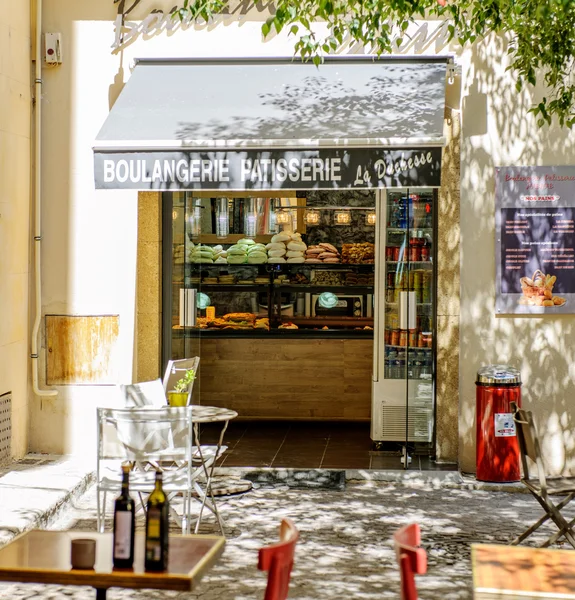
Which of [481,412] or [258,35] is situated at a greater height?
[258,35]

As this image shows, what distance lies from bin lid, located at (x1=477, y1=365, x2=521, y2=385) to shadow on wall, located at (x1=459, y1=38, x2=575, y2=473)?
299 mm

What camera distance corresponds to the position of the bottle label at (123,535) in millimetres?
3846

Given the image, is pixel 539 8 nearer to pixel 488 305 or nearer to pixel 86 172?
pixel 488 305

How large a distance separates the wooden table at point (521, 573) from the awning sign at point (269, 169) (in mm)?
4268

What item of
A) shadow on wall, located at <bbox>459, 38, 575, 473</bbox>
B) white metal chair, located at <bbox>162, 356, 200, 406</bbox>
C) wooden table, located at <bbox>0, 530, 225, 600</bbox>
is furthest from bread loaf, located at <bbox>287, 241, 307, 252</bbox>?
wooden table, located at <bbox>0, 530, 225, 600</bbox>

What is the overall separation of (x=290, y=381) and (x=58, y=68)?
4268mm

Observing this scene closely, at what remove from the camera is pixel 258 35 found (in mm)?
9211

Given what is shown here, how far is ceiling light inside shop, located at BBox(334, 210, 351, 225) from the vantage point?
1258cm

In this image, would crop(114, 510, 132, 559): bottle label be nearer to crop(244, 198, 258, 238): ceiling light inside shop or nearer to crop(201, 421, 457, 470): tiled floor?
crop(201, 421, 457, 470): tiled floor

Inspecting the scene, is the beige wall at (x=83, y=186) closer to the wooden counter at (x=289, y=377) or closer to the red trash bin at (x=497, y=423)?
the wooden counter at (x=289, y=377)

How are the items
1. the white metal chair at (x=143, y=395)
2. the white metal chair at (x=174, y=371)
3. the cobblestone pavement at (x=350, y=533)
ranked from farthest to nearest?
the white metal chair at (x=174, y=371), the white metal chair at (x=143, y=395), the cobblestone pavement at (x=350, y=533)

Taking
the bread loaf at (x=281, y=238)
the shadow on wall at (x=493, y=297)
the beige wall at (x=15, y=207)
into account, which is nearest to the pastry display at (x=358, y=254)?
the bread loaf at (x=281, y=238)

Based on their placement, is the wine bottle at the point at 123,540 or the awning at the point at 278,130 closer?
the wine bottle at the point at 123,540

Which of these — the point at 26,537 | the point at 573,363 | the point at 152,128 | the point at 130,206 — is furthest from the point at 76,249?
the point at 26,537
